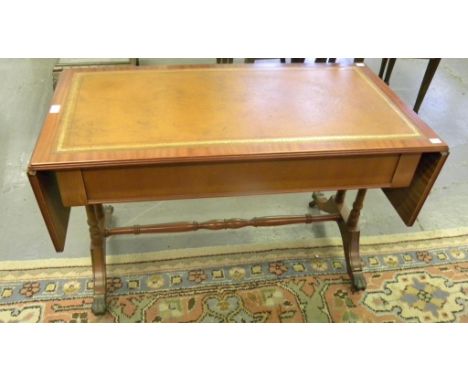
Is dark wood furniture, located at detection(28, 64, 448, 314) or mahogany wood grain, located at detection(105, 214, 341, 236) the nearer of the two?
dark wood furniture, located at detection(28, 64, 448, 314)

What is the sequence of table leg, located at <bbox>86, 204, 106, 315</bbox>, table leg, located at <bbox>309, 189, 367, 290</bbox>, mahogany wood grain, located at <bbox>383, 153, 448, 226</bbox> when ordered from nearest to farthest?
1. mahogany wood grain, located at <bbox>383, 153, 448, 226</bbox>
2. table leg, located at <bbox>86, 204, 106, 315</bbox>
3. table leg, located at <bbox>309, 189, 367, 290</bbox>

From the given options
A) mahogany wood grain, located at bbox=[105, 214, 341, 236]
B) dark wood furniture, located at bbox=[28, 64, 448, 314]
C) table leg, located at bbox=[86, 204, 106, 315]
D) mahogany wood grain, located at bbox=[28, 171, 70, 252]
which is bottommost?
table leg, located at bbox=[86, 204, 106, 315]

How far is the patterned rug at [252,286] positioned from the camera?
5.49 ft

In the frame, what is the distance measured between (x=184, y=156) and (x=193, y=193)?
0.55 feet

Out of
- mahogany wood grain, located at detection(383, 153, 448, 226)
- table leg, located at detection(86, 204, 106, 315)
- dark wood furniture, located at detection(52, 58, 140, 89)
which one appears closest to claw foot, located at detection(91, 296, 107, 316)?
table leg, located at detection(86, 204, 106, 315)

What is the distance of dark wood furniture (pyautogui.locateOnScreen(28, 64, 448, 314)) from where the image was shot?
118cm

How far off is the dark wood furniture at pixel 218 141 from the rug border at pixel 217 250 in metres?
0.39

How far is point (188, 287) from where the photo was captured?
5.80ft

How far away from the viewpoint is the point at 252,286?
5.85 ft

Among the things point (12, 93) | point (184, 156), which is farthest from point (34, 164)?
point (12, 93)

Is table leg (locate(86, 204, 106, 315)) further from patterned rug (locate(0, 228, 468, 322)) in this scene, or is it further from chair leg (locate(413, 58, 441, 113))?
chair leg (locate(413, 58, 441, 113))

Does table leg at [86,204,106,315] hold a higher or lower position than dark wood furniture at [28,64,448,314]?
lower

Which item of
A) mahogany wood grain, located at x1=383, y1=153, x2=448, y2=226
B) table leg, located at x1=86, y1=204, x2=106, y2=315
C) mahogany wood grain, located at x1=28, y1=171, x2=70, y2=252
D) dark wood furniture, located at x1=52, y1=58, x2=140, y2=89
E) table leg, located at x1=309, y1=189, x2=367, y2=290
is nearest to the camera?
mahogany wood grain, located at x1=28, y1=171, x2=70, y2=252

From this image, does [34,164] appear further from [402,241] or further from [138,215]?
[402,241]
